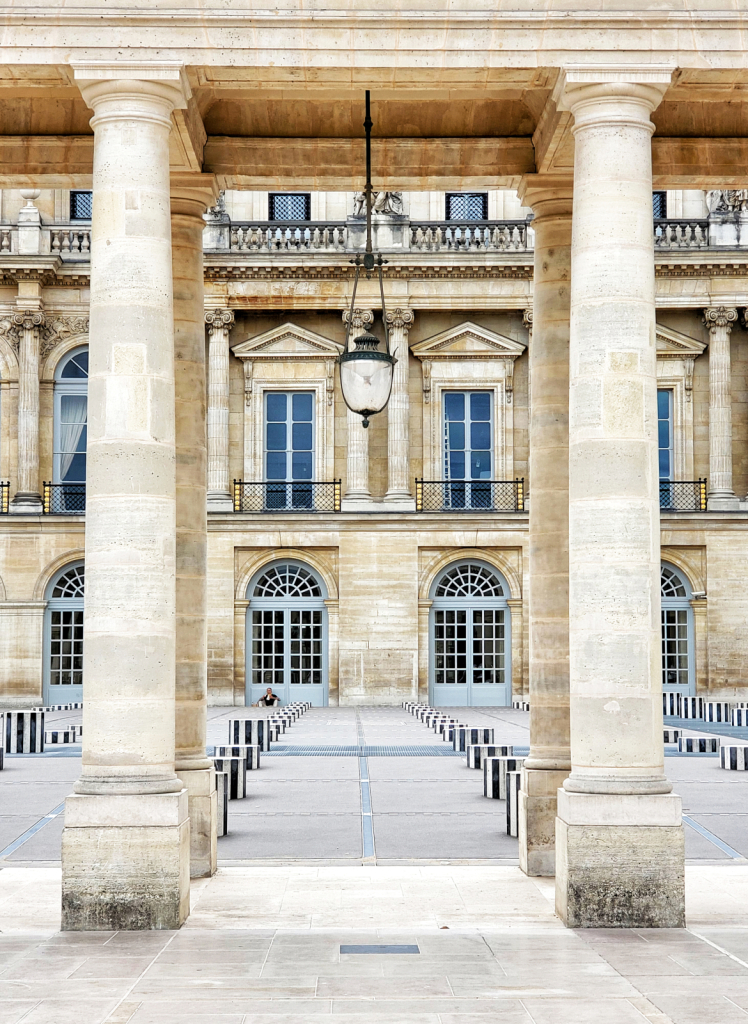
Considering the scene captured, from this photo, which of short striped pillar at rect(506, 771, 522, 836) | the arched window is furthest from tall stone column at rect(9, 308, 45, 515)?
short striped pillar at rect(506, 771, 522, 836)

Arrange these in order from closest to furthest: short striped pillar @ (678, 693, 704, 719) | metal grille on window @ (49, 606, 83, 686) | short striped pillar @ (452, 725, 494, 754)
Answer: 1. short striped pillar @ (452, 725, 494, 754)
2. short striped pillar @ (678, 693, 704, 719)
3. metal grille on window @ (49, 606, 83, 686)

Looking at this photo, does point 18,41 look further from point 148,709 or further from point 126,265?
point 148,709

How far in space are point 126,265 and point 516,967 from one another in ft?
19.4

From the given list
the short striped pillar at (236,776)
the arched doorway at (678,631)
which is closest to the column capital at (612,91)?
the short striped pillar at (236,776)

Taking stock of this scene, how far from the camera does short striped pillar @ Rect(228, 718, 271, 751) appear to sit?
26.4 metres

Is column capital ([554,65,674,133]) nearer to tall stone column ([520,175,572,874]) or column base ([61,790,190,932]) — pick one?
tall stone column ([520,175,572,874])

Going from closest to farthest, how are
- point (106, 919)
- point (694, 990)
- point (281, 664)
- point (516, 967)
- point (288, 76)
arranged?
point (694, 990) → point (516, 967) → point (106, 919) → point (288, 76) → point (281, 664)

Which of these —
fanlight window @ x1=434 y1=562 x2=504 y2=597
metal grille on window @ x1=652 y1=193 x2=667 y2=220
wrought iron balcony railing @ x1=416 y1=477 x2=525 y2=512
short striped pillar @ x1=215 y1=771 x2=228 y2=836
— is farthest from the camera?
metal grille on window @ x1=652 y1=193 x2=667 y2=220

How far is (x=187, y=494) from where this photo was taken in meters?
12.5

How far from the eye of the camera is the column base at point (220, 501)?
138 feet

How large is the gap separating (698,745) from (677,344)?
19.6 m

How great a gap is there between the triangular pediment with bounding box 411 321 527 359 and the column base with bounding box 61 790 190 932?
34255 mm

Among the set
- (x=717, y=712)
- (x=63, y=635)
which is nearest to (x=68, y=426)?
Answer: (x=63, y=635)

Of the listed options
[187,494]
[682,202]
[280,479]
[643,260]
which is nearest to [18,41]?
[187,494]
